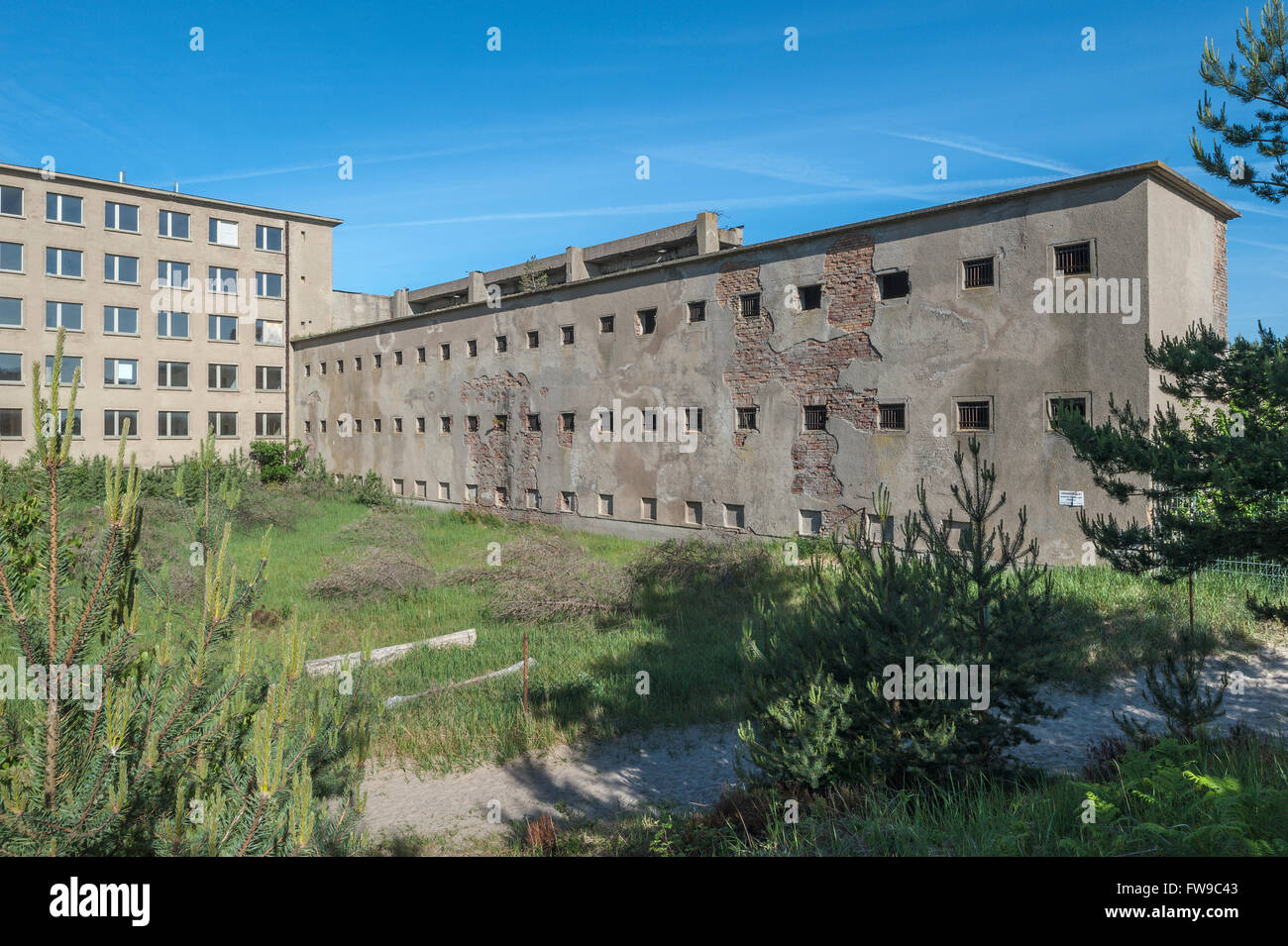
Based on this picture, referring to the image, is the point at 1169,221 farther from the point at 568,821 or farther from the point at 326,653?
the point at 326,653

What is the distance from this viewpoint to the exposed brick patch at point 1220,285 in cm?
1778

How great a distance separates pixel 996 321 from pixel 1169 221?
3630 millimetres

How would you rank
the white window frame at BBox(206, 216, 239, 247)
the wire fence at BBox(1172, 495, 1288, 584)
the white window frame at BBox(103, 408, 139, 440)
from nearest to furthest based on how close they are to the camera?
the wire fence at BBox(1172, 495, 1288, 584) < the white window frame at BBox(103, 408, 139, 440) < the white window frame at BBox(206, 216, 239, 247)

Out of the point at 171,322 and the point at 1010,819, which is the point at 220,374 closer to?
the point at 171,322

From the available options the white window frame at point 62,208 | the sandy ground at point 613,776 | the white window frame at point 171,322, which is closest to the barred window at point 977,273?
the sandy ground at point 613,776

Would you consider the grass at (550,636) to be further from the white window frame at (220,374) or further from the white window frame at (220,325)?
the white window frame at (220,325)

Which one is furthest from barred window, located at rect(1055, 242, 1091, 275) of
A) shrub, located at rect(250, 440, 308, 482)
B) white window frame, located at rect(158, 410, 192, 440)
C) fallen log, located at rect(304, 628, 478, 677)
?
white window frame, located at rect(158, 410, 192, 440)

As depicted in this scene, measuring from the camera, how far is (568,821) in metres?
7.67

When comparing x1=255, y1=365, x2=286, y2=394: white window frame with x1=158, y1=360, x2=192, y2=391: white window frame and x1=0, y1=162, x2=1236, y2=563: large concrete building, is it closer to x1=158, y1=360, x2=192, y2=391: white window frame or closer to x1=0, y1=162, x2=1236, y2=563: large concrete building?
x1=0, y1=162, x2=1236, y2=563: large concrete building

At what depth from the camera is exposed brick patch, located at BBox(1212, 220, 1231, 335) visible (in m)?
17.8

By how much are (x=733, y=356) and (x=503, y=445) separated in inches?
444

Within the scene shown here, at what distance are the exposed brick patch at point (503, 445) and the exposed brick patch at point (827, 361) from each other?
9.95m

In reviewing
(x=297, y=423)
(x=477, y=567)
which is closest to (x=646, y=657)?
(x=477, y=567)

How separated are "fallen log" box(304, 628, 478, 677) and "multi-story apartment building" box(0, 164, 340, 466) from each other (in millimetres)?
23602
